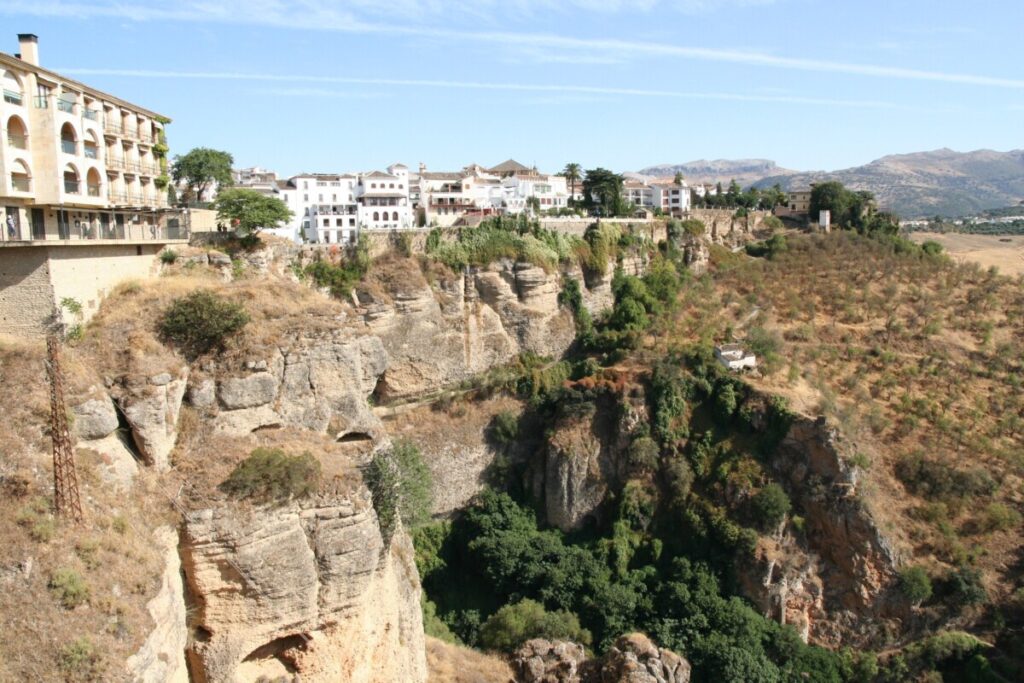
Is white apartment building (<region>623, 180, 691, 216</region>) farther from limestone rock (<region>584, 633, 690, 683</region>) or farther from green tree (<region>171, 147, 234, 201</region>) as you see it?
limestone rock (<region>584, 633, 690, 683</region>)

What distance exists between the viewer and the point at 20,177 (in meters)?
21.5

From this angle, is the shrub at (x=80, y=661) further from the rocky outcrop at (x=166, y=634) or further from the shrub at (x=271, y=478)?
the shrub at (x=271, y=478)

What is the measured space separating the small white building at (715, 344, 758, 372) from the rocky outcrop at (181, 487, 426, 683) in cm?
2054

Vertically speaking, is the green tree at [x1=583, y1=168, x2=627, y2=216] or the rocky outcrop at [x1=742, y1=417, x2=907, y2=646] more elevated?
the green tree at [x1=583, y1=168, x2=627, y2=216]

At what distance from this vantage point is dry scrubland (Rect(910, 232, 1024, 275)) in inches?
2185

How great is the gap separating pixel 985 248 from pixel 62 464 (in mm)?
67640

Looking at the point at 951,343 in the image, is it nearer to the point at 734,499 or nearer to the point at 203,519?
the point at 734,499

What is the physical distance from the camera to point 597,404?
124 ft

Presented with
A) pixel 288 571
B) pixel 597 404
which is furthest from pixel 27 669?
pixel 597 404

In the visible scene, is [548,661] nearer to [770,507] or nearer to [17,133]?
[770,507]

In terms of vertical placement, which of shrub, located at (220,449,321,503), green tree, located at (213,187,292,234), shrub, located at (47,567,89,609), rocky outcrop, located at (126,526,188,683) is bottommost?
rocky outcrop, located at (126,526,188,683)

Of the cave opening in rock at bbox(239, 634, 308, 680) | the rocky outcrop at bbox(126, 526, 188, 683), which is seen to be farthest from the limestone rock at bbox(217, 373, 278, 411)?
the cave opening in rock at bbox(239, 634, 308, 680)

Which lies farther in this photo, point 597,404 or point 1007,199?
point 1007,199

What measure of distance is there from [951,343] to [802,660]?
19.6m
